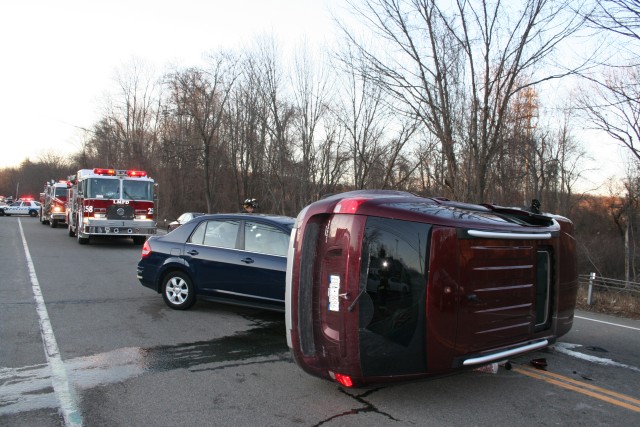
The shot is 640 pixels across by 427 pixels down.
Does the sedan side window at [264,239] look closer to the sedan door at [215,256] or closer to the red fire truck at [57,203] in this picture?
the sedan door at [215,256]

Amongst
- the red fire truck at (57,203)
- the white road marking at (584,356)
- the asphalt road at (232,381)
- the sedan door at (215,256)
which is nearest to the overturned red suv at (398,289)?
the asphalt road at (232,381)

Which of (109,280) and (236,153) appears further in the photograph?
(236,153)

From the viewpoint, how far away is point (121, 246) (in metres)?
17.6

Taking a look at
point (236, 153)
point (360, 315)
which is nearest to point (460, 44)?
point (360, 315)

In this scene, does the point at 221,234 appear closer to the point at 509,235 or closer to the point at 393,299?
the point at 393,299


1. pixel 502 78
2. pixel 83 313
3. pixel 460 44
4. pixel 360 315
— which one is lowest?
pixel 83 313

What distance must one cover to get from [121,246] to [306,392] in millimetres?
15029

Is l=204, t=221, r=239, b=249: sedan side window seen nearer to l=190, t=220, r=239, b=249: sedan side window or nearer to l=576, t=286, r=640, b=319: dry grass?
l=190, t=220, r=239, b=249: sedan side window

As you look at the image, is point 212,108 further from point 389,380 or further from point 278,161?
point 389,380

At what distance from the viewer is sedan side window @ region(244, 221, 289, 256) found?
6945 millimetres

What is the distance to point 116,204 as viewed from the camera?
16641 millimetres

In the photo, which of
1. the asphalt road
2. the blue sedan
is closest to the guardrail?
the asphalt road

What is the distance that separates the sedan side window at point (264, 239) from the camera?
695 cm

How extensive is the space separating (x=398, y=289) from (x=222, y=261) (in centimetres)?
402
